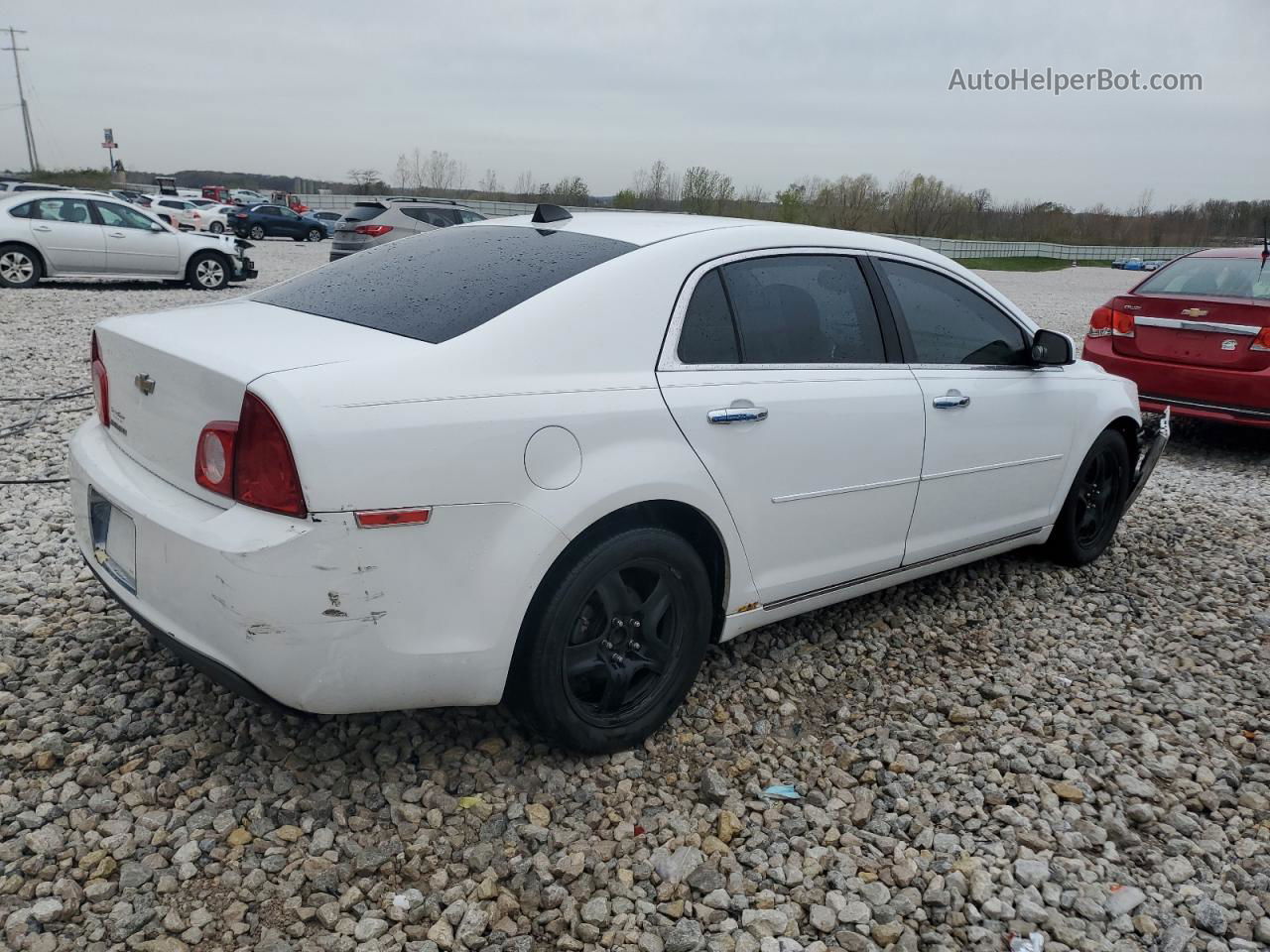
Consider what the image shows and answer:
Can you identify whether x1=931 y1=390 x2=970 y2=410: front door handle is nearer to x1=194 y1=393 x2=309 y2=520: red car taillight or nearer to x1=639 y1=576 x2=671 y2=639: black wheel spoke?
x1=639 y1=576 x2=671 y2=639: black wheel spoke

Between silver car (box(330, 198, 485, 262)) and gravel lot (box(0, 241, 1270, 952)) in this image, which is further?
silver car (box(330, 198, 485, 262))

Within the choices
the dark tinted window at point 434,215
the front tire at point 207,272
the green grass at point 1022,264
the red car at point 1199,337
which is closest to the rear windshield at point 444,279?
the red car at point 1199,337

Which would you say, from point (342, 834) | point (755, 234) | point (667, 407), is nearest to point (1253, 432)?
point (755, 234)

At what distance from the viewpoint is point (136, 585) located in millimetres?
2637

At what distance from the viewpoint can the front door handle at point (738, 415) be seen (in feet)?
9.55

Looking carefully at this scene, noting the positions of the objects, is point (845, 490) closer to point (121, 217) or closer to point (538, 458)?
point (538, 458)

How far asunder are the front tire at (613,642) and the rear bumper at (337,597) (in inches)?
4.5

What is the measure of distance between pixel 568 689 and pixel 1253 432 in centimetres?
790

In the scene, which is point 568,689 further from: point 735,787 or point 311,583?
point 311,583

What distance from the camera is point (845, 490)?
11.0 ft

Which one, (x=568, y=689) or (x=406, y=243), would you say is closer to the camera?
(x=568, y=689)

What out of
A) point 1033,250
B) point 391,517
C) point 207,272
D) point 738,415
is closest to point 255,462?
point 391,517

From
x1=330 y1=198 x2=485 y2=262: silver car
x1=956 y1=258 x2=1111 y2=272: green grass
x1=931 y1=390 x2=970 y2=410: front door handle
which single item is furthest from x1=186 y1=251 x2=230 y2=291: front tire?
x1=956 y1=258 x2=1111 y2=272: green grass

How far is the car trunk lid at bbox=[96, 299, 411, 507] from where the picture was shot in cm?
243
